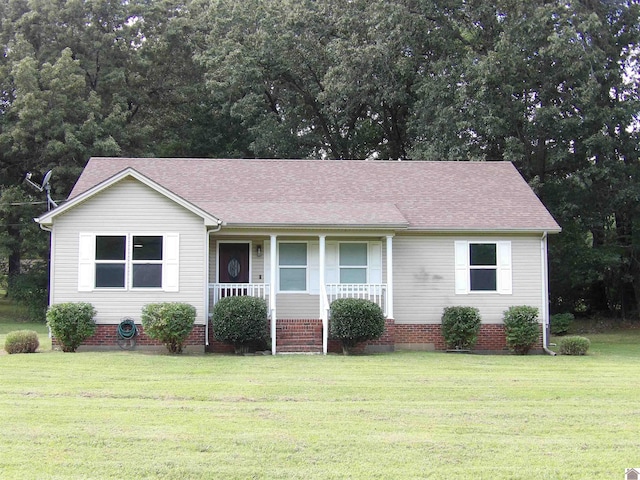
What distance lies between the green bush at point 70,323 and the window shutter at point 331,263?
5.99 m

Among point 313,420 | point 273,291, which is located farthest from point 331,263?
point 313,420

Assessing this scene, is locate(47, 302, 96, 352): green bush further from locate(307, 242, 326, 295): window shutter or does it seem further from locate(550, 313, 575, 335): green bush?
locate(550, 313, 575, 335): green bush

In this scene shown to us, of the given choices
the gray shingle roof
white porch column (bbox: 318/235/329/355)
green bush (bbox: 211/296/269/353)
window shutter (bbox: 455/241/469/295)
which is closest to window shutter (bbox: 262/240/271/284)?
the gray shingle roof

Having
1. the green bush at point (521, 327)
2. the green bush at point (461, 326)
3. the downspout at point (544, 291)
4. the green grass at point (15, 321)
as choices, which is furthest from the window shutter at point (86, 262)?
the downspout at point (544, 291)

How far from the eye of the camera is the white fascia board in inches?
704

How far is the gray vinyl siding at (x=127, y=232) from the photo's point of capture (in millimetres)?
18172

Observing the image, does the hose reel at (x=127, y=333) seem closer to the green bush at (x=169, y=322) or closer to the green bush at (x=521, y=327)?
the green bush at (x=169, y=322)

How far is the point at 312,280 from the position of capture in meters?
20.1

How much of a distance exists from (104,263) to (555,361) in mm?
10581

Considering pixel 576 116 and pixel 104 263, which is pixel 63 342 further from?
pixel 576 116

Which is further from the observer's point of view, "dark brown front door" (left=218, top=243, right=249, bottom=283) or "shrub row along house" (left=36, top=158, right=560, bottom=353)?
"dark brown front door" (left=218, top=243, right=249, bottom=283)

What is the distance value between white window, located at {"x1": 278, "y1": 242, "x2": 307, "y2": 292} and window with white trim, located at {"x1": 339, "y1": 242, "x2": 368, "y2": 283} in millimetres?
986

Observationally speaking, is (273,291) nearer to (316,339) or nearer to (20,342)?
(316,339)

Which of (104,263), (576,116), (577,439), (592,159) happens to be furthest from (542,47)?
(577,439)
